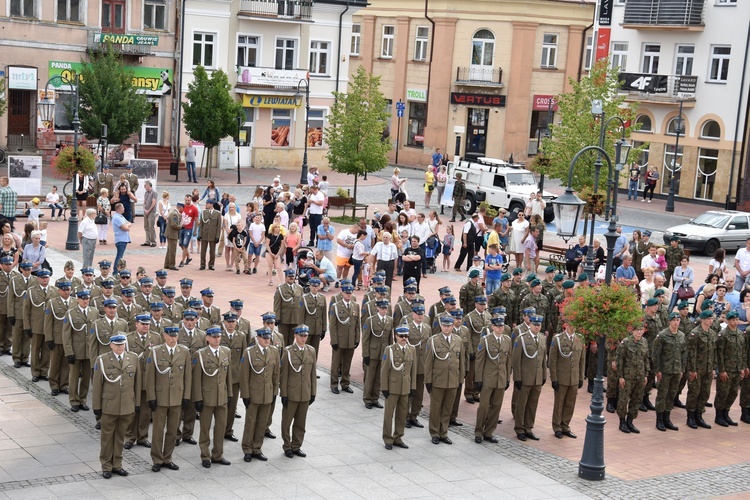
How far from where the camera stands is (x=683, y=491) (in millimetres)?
15508

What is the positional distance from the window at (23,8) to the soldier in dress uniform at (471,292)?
30421mm

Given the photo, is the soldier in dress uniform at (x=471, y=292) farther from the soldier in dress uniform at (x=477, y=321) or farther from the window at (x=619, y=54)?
the window at (x=619, y=54)

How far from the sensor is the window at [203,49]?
164ft

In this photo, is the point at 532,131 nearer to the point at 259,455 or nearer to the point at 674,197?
the point at 674,197

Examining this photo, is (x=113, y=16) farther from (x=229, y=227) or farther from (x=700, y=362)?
(x=700, y=362)

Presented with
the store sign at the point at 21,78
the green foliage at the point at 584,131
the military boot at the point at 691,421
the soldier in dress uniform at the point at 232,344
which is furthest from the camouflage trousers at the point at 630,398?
the store sign at the point at 21,78

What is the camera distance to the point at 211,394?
1528 centimetres

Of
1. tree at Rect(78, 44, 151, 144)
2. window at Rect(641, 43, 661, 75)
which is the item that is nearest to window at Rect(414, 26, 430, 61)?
window at Rect(641, 43, 661, 75)

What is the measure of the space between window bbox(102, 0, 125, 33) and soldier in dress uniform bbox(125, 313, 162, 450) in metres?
33.8

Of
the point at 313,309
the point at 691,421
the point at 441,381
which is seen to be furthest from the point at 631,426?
the point at 313,309

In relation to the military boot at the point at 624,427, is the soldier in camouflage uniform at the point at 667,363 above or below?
above

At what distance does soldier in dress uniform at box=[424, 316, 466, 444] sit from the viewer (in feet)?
55.2

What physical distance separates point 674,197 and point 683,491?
3749 centimetres

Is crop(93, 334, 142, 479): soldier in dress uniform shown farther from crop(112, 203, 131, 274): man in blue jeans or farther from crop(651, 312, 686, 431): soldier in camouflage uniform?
crop(112, 203, 131, 274): man in blue jeans
